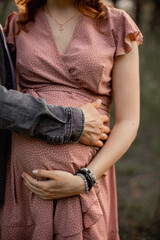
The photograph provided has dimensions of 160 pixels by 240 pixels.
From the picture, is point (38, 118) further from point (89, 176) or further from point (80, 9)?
point (80, 9)

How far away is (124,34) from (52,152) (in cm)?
74

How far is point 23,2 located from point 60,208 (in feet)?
3.99

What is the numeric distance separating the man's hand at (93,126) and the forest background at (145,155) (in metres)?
1.63

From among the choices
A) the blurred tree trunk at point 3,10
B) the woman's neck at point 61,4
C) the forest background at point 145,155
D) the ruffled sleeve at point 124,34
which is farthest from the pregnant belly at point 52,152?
the blurred tree trunk at point 3,10

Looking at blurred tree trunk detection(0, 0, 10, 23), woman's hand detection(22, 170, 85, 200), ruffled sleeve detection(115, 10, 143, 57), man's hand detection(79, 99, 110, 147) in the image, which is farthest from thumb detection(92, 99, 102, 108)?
blurred tree trunk detection(0, 0, 10, 23)

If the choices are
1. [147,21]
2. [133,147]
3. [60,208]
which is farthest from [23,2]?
[147,21]

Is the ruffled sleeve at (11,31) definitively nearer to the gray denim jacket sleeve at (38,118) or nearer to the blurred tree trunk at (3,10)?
the gray denim jacket sleeve at (38,118)

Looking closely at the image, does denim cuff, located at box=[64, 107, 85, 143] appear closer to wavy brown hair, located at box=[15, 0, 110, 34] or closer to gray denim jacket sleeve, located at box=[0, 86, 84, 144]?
gray denim jacket sleeve, located at box=[0, 86, 84, 144]

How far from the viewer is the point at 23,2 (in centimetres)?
187

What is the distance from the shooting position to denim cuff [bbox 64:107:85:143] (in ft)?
5.00

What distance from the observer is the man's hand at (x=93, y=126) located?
161 cm

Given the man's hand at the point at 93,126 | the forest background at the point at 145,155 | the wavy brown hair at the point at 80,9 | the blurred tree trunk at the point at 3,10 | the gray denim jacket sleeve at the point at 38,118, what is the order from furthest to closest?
1. the blurred tree trunk at the point at 3,10
2. the forest background at the point at 145,155
3. the wavy brown hair at the point at 80,9
4. the man's hand at the point at 93,126
5. the gray denim jacket sleeve at the point at 38,118

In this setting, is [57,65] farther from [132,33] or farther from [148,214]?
[148,214]

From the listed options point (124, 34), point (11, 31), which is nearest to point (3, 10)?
point (11, 31)
